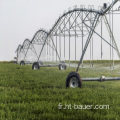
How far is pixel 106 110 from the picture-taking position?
7.49 meters

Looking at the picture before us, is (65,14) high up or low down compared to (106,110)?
up

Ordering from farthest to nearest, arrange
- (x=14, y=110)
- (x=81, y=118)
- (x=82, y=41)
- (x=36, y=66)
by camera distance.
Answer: (x=36, y=66) → (x=82, y=41) → (x=14, y=110) → (x=81, y=118)

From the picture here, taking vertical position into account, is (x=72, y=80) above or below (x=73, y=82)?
above

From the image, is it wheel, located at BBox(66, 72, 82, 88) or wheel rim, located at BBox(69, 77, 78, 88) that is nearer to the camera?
wheel, located at BBox(66, 72, 82, 88)

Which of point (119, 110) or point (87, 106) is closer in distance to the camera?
point (119, 110)

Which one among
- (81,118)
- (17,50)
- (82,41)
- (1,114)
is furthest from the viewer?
(17,50)

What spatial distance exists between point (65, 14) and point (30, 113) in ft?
78.4

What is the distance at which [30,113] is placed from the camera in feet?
23.4

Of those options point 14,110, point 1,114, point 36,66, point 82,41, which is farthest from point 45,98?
point 36,66

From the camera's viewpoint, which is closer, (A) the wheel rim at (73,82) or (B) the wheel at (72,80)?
(B) the wheel at (72,80)

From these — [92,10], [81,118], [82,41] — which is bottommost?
[81,118]

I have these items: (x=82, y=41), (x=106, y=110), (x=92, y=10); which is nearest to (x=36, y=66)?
(x=82, y=41)

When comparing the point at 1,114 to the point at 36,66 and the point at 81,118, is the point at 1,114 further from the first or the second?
the point at 36,66

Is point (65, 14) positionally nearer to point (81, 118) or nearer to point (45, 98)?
point (45, 98)
